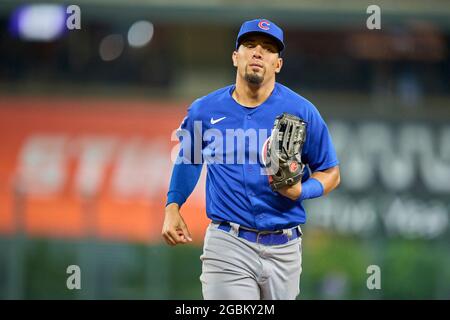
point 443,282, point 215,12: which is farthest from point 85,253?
point 215,12

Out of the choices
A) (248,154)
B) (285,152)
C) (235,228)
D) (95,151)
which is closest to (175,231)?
(235,228)

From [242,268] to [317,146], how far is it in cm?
70

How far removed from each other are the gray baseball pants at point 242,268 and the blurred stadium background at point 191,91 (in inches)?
353

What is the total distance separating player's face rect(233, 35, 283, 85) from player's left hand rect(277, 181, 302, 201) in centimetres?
54

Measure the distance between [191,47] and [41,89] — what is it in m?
2.89

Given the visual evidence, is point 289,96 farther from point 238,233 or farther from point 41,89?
point 41,89

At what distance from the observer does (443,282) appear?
11.6 meters

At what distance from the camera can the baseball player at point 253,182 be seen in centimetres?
488

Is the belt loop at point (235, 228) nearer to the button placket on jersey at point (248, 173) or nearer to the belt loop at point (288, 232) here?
the button placket on jersey at point (248, 173)

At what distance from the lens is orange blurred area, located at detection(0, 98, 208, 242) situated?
14500mm

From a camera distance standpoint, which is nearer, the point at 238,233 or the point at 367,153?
the point at 238,233

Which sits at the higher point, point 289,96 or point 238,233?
point 289,96

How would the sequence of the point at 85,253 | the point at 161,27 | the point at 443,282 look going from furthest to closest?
1. the point at 161,27
2. the point at 443,282
3. the point at 85,253

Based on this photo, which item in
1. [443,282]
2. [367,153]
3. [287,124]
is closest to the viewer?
[287,124]
